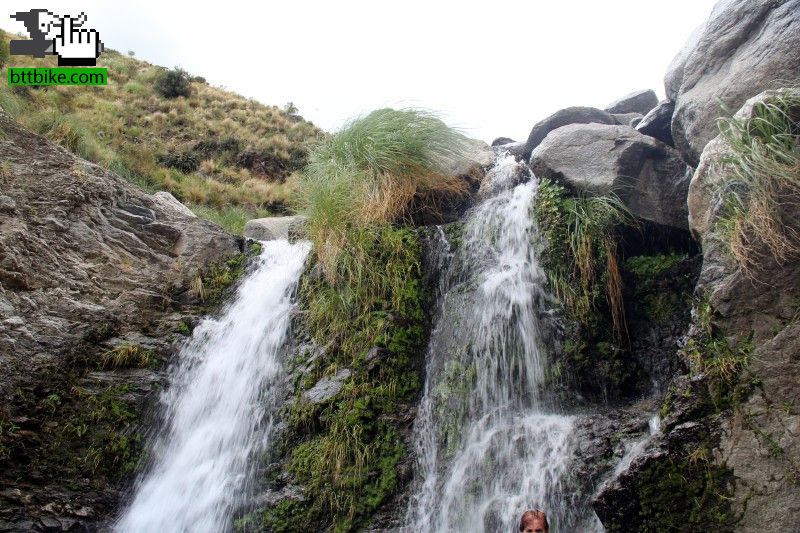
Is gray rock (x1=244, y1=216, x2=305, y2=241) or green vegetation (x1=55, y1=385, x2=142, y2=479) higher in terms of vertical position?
gray rock (x1=244, y1=216, x2=305, y2=241)

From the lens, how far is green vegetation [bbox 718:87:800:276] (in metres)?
3.40

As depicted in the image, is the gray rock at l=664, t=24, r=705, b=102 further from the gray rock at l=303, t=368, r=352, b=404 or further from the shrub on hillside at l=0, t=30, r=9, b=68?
the shrub on hillside at l=0, t=30, r=9, b=68

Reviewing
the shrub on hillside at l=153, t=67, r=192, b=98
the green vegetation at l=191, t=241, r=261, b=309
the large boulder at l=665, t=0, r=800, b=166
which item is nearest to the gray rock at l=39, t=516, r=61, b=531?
the green vegetation at l=191, t=241, r=261, b=309

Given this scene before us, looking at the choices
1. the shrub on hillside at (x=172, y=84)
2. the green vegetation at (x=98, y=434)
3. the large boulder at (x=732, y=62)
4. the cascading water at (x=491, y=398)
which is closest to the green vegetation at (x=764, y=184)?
the large boulder at (x=732, y=62)

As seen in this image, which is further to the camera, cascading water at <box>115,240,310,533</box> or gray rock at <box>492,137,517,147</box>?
gray rock at <box>492,137,517,147</box>

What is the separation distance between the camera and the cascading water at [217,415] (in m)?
4.30

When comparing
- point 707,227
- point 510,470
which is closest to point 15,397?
point 510,470

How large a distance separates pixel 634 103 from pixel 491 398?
21.6 ft

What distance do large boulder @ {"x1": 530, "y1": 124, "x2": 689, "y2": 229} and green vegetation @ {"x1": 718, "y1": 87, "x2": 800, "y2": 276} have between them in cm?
139

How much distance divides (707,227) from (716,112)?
145cm

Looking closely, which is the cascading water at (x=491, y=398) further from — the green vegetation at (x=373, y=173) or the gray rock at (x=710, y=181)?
the gray rock at (x=710, y=181)

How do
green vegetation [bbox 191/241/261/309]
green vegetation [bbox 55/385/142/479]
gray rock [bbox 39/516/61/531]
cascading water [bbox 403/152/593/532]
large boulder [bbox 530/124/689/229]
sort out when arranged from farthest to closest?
green vegetation [bbox 191/241/261/309]
large boulder [bbox 530/124/689/229]
green vegetation [bbox 55/385/142/479]
gray rock [bbox 39/516/61/531]
cascading water [bbox 403/152/593/532]

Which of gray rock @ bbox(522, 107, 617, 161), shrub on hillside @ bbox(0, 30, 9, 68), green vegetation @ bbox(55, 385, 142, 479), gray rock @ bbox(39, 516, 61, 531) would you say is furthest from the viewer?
shrub on hillside @ bbox(0, 30, 9, 68)

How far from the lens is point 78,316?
545 centimetres
